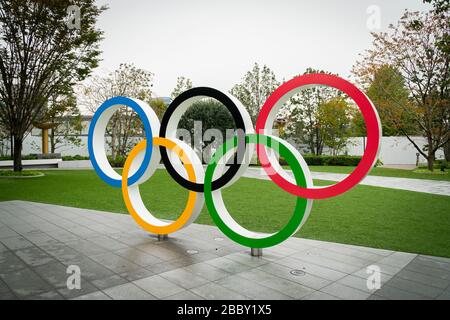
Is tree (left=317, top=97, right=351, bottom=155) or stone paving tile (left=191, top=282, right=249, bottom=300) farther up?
tree (left=317, top=97, right=351, bottom=155)

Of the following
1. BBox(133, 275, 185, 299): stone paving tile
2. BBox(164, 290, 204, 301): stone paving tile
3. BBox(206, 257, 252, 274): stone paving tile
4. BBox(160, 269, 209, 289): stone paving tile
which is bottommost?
BBox(164, 290, 204, 301): stone paving tile

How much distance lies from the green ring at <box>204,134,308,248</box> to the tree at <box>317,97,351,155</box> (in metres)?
28.1

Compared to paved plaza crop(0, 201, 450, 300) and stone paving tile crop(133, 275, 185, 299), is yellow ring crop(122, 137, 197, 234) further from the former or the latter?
stone paving tile crop(133, 275, 185, 299)

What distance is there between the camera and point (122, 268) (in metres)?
5.76

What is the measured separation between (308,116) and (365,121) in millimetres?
31709

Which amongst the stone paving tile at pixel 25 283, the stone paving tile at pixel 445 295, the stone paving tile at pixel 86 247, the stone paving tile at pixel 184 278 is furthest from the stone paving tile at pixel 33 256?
the stone paving tile at pixel 445 295

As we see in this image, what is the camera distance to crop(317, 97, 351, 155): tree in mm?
32031

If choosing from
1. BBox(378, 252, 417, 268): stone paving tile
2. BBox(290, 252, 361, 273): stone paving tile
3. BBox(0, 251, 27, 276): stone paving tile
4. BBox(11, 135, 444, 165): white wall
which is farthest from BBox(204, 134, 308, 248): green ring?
BBox(11, 135, 444, 165): white wall

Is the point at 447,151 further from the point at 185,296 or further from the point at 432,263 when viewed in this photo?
the point at 185,296

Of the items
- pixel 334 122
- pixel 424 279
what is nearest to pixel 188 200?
pixel 424 279

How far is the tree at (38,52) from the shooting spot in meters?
18.7

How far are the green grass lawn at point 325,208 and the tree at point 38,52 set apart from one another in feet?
19.5

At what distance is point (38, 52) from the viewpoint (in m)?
19.5
